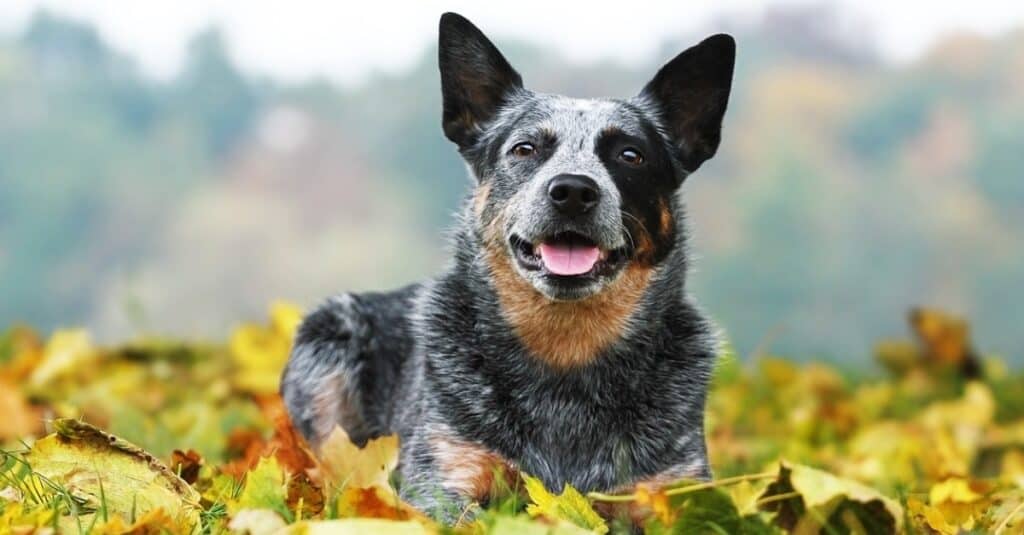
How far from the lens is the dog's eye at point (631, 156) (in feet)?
12.8

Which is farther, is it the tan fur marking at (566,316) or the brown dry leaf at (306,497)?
the tan fur marking at (566,316)

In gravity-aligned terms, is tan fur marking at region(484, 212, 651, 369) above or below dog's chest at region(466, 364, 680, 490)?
above

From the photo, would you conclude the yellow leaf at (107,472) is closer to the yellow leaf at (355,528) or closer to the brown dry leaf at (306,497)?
the brown dry leaf at (306,497)

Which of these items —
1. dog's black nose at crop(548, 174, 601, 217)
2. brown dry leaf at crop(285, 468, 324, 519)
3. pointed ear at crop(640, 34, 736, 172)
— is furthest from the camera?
pointed ear at crop(640, 34, 736, 172)

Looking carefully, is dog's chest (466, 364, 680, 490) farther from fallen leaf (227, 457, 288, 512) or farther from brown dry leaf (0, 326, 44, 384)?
brown dry leaf (0, 326, 44, 384)

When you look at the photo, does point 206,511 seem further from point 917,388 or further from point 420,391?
point 917,388

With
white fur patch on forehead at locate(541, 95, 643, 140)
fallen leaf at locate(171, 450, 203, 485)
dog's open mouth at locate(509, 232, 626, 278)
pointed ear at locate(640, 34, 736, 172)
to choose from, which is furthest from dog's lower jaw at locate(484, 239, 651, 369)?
fallen leaf at locate(171, 450, 203, 485)

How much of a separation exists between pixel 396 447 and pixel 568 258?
2.43 feet

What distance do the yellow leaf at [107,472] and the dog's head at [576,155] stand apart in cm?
123

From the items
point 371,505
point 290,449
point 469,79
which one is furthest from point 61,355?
point 371,505

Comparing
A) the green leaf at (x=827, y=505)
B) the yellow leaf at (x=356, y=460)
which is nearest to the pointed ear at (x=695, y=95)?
the yellow leaf at (x=356, y=460)

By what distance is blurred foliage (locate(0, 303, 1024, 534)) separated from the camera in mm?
2785

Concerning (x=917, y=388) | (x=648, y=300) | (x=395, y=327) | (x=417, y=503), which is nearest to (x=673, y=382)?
(x=648, y=300)

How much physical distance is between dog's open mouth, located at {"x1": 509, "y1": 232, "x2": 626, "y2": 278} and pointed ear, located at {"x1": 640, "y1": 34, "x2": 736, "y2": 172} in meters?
0.62
